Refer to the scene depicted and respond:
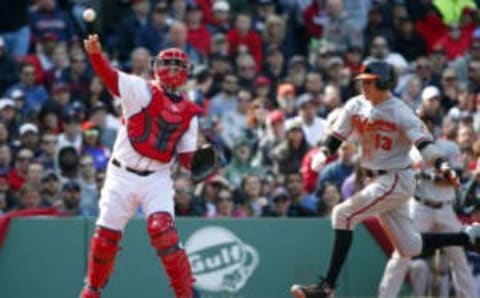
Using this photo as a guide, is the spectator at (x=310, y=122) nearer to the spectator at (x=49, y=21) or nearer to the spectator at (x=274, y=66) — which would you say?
the spectator at (x=274, y=66)

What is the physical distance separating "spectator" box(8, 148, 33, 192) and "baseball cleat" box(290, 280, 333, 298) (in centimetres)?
480

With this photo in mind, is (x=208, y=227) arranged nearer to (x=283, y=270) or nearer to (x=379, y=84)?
(x=283, y=270)

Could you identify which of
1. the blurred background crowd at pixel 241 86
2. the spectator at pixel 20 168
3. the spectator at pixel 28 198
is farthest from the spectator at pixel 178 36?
the spectator at pixel 28 198

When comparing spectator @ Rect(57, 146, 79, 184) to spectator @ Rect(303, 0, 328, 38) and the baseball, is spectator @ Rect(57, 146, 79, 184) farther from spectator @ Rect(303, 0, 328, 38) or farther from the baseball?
spectator @ Rect(303, 0, 328, 38)

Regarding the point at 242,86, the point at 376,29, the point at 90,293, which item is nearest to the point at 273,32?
the point at 242,86

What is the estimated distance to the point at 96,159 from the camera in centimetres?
1658

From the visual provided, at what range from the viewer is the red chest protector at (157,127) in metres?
11.7

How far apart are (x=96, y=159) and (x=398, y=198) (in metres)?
5.02

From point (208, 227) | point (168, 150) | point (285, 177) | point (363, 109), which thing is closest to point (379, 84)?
point (363, 109)

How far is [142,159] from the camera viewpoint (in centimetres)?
1174

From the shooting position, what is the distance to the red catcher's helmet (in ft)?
39.0

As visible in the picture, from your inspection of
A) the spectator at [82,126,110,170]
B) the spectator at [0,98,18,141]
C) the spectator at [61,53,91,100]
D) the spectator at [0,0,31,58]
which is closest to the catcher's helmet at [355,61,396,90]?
the spectator at [82,126,110,170]

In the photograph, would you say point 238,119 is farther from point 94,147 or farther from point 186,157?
point 186,157

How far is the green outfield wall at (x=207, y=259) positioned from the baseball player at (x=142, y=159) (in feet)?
7.66
